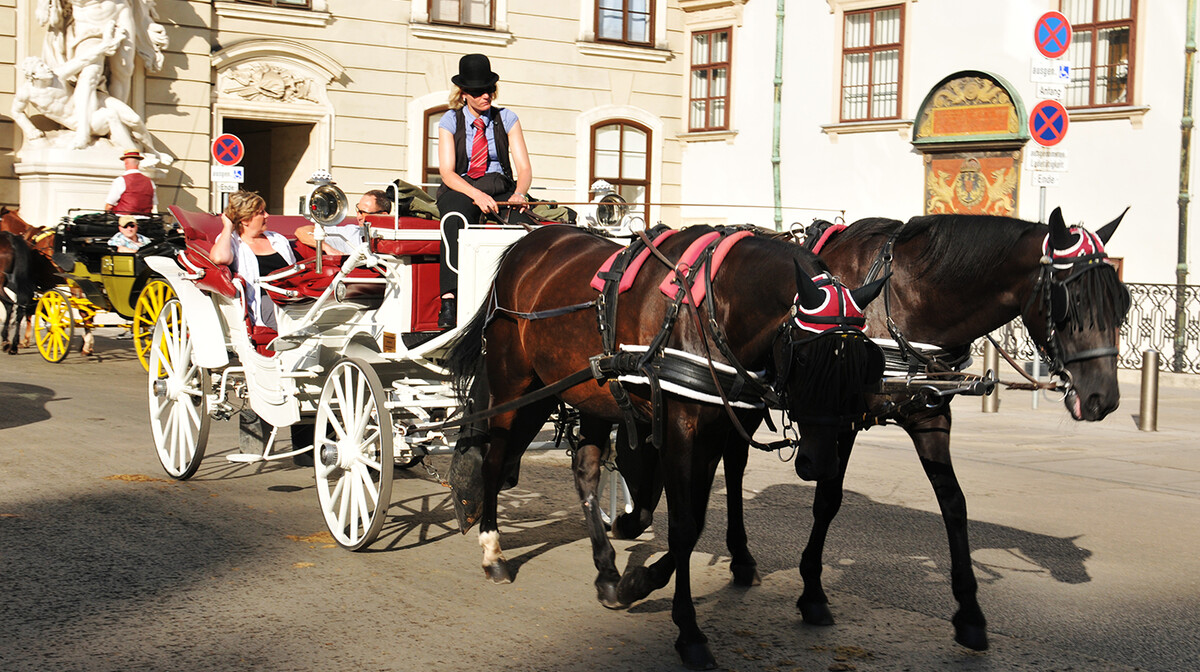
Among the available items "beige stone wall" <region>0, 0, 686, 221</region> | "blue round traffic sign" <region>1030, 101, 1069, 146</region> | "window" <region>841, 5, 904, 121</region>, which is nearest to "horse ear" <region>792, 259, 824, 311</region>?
"blue round traffic sign" <region>1030, 101, 1069, 146</region>

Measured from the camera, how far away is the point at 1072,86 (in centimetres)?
1802

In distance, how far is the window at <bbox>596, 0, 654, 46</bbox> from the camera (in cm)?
2519

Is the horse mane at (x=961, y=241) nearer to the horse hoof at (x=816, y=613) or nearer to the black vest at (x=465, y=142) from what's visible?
the horse hoof at (x=816, y=613)

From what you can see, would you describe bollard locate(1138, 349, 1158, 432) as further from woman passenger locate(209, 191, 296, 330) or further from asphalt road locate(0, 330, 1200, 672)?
woman passenger locate(209, 191, 296, 330)

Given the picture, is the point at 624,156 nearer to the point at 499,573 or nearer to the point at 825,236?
the point at 825,236

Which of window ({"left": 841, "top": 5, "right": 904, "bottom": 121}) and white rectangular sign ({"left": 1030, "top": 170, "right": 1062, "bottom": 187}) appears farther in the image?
window ({"left": 841, "top": 5, "right": 904, "bottom": 121})

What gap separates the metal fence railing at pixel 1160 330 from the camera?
52.0ft

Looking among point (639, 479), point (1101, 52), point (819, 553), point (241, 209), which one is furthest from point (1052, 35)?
point (819, 553)

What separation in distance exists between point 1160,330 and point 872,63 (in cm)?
721

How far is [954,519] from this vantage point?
503cm

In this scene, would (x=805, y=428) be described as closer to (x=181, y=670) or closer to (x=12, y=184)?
(x=181, y=670)

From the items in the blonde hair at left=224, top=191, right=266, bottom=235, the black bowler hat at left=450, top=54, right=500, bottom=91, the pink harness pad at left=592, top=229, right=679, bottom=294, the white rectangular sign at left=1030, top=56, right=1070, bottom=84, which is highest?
the white rectangular sign at left=1030, top=56, right=1070, bottom=84

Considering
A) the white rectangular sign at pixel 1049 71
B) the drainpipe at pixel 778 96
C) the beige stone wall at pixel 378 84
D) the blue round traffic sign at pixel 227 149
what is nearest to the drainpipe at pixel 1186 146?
the white rectangular sign at pixel 1049 71

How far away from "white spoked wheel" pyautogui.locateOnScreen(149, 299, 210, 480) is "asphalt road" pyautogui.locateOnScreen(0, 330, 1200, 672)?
208 mm
